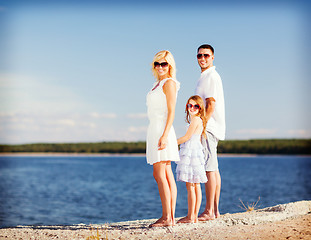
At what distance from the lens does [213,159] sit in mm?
6613

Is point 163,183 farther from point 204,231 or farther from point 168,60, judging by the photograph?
point 168,60

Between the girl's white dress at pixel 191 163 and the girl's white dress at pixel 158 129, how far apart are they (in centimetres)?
26

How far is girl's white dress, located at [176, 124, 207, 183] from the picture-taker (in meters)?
6.13

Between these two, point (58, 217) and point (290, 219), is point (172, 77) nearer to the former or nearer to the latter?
point (290, 219)

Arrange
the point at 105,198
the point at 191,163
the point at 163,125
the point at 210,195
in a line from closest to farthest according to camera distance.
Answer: the point at 163,125 → the point at 191,163 → the point at 210,195 → the point at 105,198

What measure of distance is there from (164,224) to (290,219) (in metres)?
2.56

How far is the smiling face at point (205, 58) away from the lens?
22.0ft

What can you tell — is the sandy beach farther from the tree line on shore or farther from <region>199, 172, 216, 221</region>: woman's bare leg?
the tree line on shore

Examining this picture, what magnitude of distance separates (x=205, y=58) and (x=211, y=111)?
0.89 metres

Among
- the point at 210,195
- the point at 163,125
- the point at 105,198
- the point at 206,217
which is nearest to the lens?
the point at 163,125

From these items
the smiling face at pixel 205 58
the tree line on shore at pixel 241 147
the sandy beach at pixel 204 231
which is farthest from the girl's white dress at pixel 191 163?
the tree line on shore at pixel 241 147

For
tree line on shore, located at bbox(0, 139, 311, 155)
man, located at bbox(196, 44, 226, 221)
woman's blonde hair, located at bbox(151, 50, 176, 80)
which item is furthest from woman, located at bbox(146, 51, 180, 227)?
tree line on shore, located at bbox(0, 139, 311, 155)

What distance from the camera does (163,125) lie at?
5926 mm

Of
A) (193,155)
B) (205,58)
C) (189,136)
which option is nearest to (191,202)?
(193,155)
